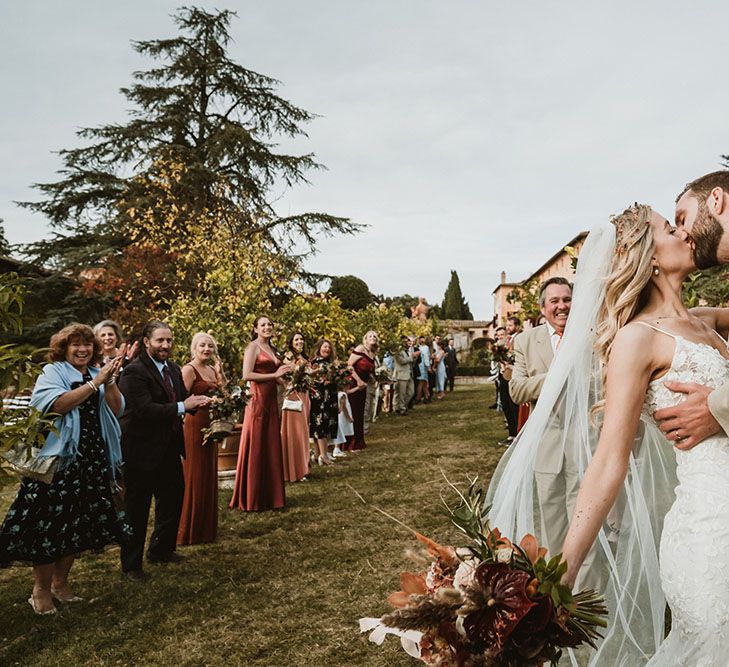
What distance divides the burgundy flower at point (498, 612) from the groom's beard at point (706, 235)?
1.51m

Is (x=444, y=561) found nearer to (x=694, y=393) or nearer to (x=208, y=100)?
(x=694, y=393)

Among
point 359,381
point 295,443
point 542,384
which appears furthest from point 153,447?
point 359,381

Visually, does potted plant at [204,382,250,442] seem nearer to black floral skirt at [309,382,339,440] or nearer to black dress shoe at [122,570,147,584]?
black dress shoe at [122,570,147,584]

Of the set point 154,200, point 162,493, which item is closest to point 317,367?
point 162,493

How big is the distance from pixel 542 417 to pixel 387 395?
19.5m

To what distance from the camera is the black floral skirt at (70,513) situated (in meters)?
4.76

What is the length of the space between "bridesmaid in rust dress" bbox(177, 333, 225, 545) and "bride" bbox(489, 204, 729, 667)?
184 inches

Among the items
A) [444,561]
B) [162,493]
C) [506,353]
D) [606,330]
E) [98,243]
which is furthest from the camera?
[98,243]

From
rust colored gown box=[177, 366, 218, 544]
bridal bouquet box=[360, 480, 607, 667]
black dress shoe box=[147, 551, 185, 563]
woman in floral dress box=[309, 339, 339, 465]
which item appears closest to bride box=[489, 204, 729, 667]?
bridal bouquet box=[360, 480, 607, 667]

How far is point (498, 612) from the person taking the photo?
155 centimetres

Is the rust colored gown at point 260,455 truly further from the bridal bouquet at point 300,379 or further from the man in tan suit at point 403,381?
the man in tan suit at point 403,381

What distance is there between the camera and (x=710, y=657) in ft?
6.98

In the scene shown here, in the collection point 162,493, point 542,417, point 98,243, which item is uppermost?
point 98,243

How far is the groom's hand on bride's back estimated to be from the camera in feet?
7.34
